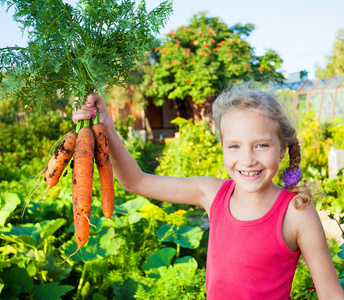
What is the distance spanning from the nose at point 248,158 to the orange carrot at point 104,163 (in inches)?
21.2

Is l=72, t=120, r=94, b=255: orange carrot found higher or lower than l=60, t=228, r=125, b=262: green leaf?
higher

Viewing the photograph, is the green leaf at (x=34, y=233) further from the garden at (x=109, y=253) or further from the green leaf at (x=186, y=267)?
the green leaf at (x=186, y=267)

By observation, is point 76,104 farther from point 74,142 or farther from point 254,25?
point 254,25

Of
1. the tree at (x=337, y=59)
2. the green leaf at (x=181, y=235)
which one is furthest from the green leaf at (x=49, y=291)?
the tree at (x=337, y=59)

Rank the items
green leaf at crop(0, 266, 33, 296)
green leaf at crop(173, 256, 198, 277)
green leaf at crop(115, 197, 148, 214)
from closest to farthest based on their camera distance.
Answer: green leaf at crop(0, 266, 33, 296), green leaf at crop(173, 256, 198, 277), green leaf at crop(115, 197, 148, 214)

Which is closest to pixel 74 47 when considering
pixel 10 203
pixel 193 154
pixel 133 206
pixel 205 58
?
pixel 133 206

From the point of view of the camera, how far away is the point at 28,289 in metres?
2.07

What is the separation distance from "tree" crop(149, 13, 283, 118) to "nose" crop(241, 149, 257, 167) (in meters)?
8.44

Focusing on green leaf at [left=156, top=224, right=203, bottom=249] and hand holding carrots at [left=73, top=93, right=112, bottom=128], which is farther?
green leaf at [left=156, top=224, right=203, bottom=249]

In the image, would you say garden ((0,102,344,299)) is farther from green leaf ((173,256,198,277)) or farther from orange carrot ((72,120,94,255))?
orange carrot ((72,120,94,255))

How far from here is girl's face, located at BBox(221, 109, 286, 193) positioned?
47.1 inches

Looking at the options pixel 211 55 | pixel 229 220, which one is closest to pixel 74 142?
pixel 229 220

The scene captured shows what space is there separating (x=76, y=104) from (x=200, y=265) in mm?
2175

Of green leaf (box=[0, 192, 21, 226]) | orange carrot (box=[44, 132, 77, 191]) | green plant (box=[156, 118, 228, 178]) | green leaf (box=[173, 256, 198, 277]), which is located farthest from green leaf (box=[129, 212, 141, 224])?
green plant (box=[156, 118, 228, 178])
